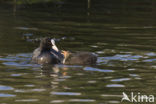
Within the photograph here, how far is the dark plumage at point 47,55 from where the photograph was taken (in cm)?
1292

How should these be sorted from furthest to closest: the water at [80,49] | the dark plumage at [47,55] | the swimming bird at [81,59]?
the dark plumage at [47,55] < the swimming bird at [81,59] < the water at [80,49]

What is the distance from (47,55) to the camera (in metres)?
13.0

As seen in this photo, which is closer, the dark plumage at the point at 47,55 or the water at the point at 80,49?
the water at the point at 80,49

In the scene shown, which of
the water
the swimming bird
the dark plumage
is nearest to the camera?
the water

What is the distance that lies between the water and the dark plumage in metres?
0.30

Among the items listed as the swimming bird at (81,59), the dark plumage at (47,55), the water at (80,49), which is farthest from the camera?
the dark plumage at (47,55)

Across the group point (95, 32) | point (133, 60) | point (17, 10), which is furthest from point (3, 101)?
point (17, 10)

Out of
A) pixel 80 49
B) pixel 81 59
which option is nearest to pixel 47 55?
pixel 81 59

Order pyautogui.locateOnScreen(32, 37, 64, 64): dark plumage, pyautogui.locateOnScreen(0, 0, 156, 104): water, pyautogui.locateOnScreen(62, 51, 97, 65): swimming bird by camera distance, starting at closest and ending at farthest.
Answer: pyautogui.locateOnScreen(0, 0, 156, 104): water < pyautogui.locateOnScreen(62, 51, 97, 65): swimming bird < pyautogui.locateOnScreen(32, 37, 64, 64): dark plumage

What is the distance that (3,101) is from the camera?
29.5 feet

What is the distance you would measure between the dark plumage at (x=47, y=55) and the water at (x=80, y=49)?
0.30 metres

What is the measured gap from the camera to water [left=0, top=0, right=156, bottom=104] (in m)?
9.73

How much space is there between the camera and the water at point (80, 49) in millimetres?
9727

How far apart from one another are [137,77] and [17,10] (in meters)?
12.7
